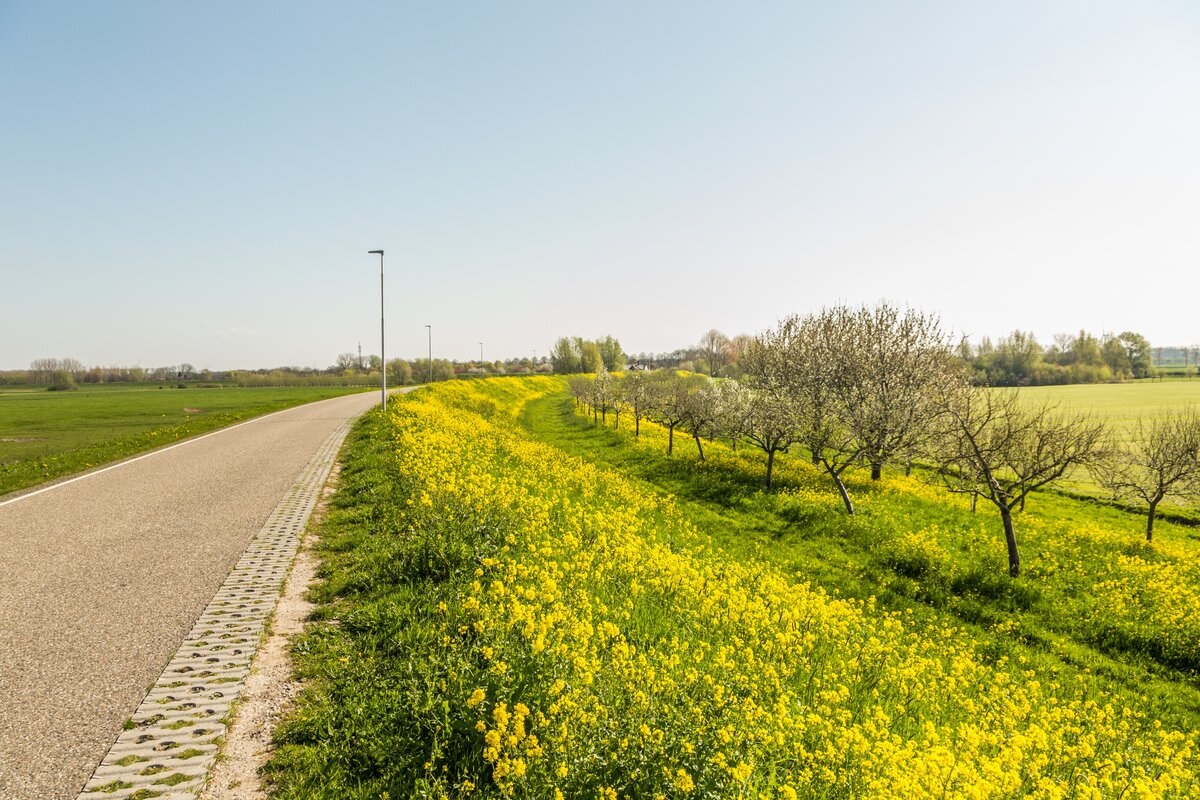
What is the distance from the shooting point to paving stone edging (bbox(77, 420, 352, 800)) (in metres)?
4.32

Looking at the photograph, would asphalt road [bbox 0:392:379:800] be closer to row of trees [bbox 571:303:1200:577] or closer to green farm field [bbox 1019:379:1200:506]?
row of trees [bbox 571:303:1200:577]

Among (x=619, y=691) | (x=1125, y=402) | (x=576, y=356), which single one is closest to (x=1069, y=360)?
(x=1125, y=402)

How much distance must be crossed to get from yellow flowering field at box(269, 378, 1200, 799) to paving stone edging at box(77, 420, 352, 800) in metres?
0.68

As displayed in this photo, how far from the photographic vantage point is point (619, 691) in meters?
4.92

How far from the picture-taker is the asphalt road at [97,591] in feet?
16.0

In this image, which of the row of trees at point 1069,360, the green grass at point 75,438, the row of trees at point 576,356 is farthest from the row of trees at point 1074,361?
the green grass at point 75,438

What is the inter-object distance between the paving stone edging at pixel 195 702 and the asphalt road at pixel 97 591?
17 cm

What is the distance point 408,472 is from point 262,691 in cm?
748

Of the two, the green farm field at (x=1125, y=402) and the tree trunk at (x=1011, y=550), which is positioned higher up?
the green farm field at (x=1125, y=402)

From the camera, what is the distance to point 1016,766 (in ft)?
15.9

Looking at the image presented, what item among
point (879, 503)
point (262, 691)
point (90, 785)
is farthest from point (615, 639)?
point (879, 503)

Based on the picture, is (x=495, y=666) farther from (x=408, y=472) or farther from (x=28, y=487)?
(x=28, y=487)

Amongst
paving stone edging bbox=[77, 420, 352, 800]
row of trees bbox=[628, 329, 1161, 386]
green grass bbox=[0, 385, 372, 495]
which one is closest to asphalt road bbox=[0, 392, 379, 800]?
paving stone edging bbox=[77, 420, 352, 800]

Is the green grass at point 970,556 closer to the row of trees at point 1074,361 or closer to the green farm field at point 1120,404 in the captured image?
the green farm field at point 1120,404
